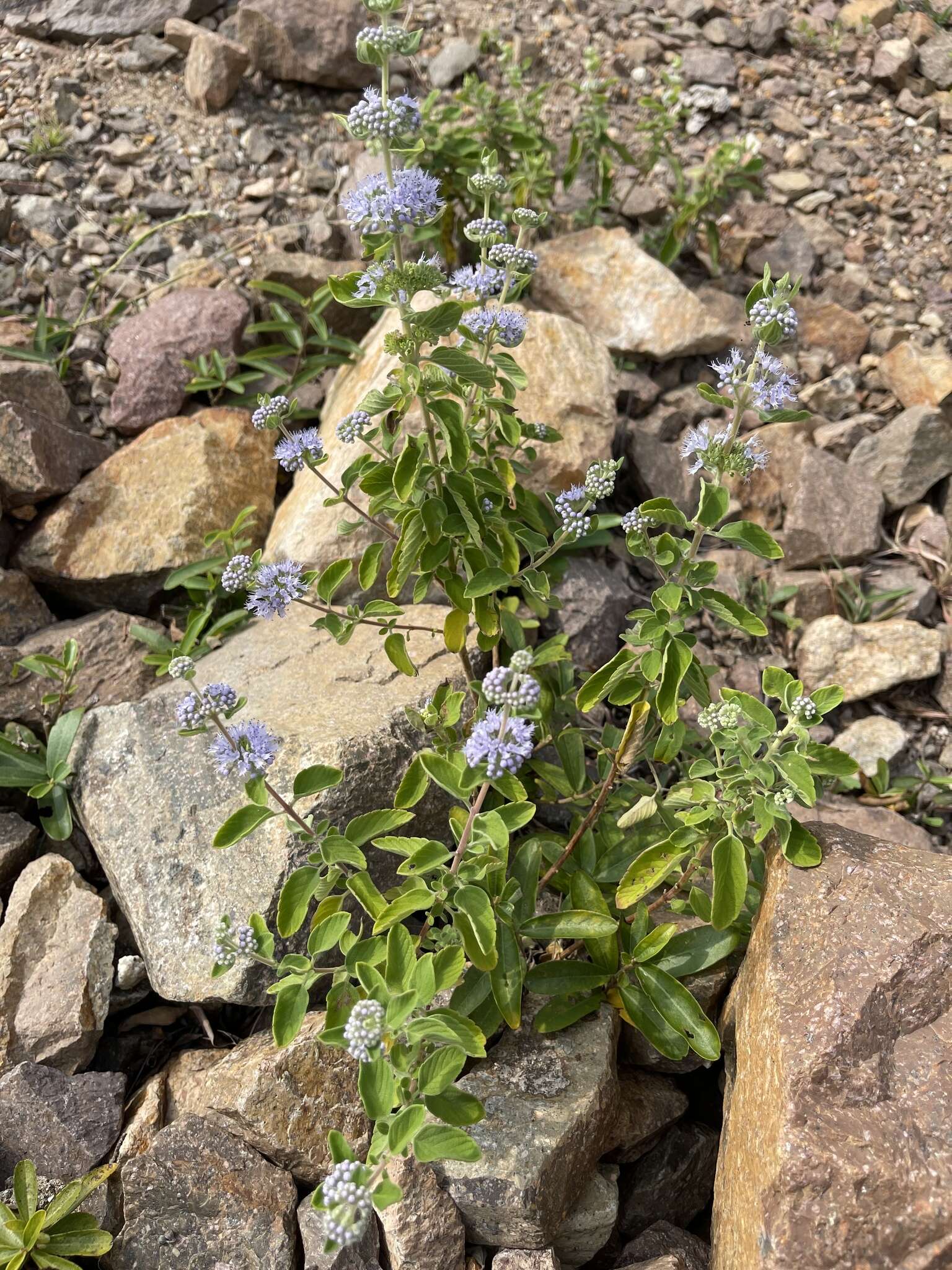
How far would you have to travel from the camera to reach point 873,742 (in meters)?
4.92

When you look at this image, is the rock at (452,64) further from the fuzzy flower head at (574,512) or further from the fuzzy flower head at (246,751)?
the fuzzy flower head at (246,751)

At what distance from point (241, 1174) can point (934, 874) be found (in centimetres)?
244

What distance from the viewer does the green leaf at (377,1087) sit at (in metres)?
2.79

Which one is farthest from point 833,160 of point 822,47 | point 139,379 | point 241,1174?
point 241,1174

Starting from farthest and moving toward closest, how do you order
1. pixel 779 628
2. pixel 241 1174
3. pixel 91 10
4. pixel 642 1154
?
pixel 91 10
pixel 779 628
pixel 642 1154
pixel 241 1174

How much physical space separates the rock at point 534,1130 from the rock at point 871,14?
695cm

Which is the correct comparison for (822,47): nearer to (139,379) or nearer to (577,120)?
(577,120)

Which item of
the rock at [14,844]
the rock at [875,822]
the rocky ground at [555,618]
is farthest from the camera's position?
the rock at [875,822]

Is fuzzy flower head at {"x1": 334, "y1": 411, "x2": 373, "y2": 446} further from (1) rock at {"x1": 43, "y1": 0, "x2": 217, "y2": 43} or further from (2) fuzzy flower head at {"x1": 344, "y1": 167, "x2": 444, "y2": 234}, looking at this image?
(1) rock at {"x1": 43, "y1": 0, "x2": 217, "y2": 43}

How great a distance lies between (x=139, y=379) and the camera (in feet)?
18.0

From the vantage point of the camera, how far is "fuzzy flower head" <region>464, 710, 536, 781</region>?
2.87 meters

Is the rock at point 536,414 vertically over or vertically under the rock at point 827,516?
over

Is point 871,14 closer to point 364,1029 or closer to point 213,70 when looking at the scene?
point 213,70

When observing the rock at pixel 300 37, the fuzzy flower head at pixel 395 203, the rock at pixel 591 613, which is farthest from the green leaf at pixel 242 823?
the rock at pixel 300 37
